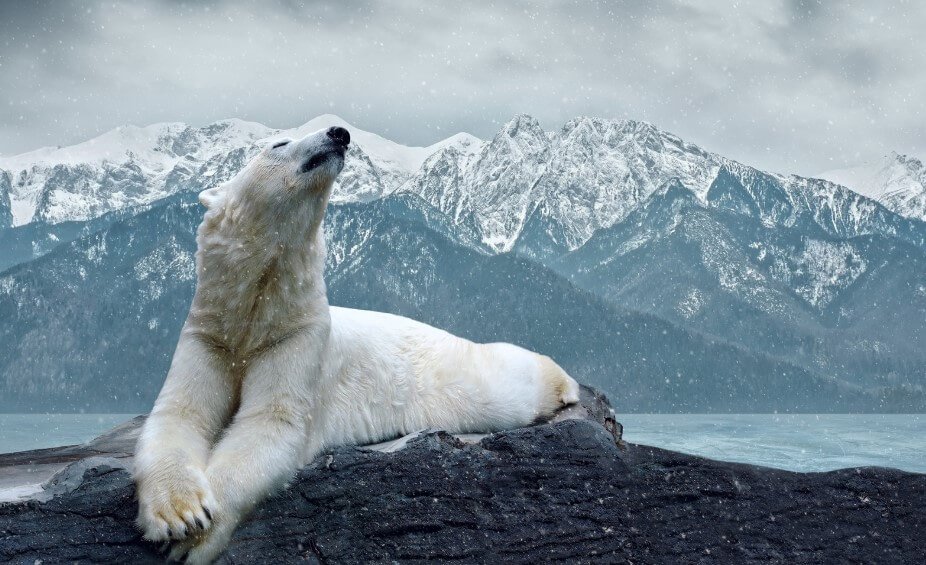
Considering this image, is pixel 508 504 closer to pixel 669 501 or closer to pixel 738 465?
pixel 669 501

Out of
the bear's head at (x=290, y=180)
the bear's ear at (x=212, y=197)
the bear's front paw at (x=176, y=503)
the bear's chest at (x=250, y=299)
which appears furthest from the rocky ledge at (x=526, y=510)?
the bear's ear at (x=212, y=197)

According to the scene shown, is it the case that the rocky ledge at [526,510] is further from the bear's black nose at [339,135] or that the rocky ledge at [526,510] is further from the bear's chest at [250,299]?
the bear's black nose at [339,135]

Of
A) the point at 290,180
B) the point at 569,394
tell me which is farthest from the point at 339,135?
the point at 569,394

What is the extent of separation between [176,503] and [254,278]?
5.69 ft

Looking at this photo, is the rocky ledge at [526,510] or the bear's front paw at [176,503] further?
the rocky ledge at [526,510]

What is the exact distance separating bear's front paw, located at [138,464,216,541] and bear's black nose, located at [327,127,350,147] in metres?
2.68

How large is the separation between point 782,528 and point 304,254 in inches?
180

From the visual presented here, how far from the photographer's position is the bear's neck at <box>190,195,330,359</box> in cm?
609

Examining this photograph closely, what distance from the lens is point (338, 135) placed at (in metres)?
6.27

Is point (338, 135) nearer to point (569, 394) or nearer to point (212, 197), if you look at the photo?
point (212, 197)

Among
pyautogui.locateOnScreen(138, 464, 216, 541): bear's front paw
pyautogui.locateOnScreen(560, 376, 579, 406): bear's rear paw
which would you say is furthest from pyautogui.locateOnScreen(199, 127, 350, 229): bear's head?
pyautogui.locateOnScreen(560, 376, 579, 406): bear's rear paw

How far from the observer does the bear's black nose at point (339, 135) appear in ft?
20.5

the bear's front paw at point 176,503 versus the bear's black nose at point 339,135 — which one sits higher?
the bear's black nose at point 339,135

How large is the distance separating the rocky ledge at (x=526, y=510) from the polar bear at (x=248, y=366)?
35cm
